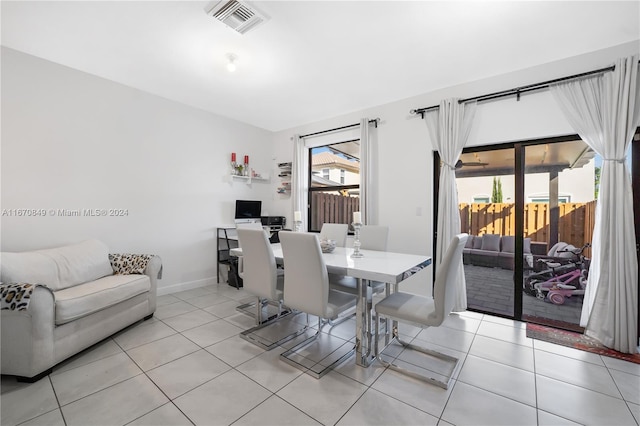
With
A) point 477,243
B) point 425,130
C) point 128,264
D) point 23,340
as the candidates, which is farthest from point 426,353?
point 128,264

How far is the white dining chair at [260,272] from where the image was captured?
7.75 feet

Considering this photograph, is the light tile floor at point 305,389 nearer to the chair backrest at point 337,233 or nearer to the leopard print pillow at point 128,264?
the leopard print pillow at point 128,264

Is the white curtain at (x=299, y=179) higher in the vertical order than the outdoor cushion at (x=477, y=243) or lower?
higher

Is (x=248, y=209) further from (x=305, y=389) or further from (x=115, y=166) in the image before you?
→ (x=305, y=389)

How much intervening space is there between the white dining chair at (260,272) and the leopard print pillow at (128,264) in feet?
4.09

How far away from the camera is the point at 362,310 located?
2135 millimetres

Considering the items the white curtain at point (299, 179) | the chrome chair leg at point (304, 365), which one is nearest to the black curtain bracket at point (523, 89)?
the white curtain at point (299, 179)

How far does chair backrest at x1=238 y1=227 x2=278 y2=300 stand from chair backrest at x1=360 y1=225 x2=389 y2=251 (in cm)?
129

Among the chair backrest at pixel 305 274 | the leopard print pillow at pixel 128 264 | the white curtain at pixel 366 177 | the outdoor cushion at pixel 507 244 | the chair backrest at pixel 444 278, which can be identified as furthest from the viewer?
the white curtain at pixel 366 177

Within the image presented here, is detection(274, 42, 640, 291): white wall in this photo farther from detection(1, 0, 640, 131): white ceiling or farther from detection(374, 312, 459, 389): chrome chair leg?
detection(374, 312, 459, 389): chrome chair leg

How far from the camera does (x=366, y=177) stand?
12.9 ft

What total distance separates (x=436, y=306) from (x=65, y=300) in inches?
109

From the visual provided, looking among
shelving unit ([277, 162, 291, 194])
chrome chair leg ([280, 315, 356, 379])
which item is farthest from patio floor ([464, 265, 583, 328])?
shelving unit ([277, 162, 291, 194])

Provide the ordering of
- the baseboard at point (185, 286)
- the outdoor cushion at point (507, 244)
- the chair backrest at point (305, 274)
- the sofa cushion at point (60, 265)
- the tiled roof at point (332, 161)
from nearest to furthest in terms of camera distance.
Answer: the chair backrest at point (305, 274), the sofa cushion at point (60, 265), the outdoor cushion at point (507, 244), the baseboard at point (185, 286), the tiled roof at point (332, 161)
